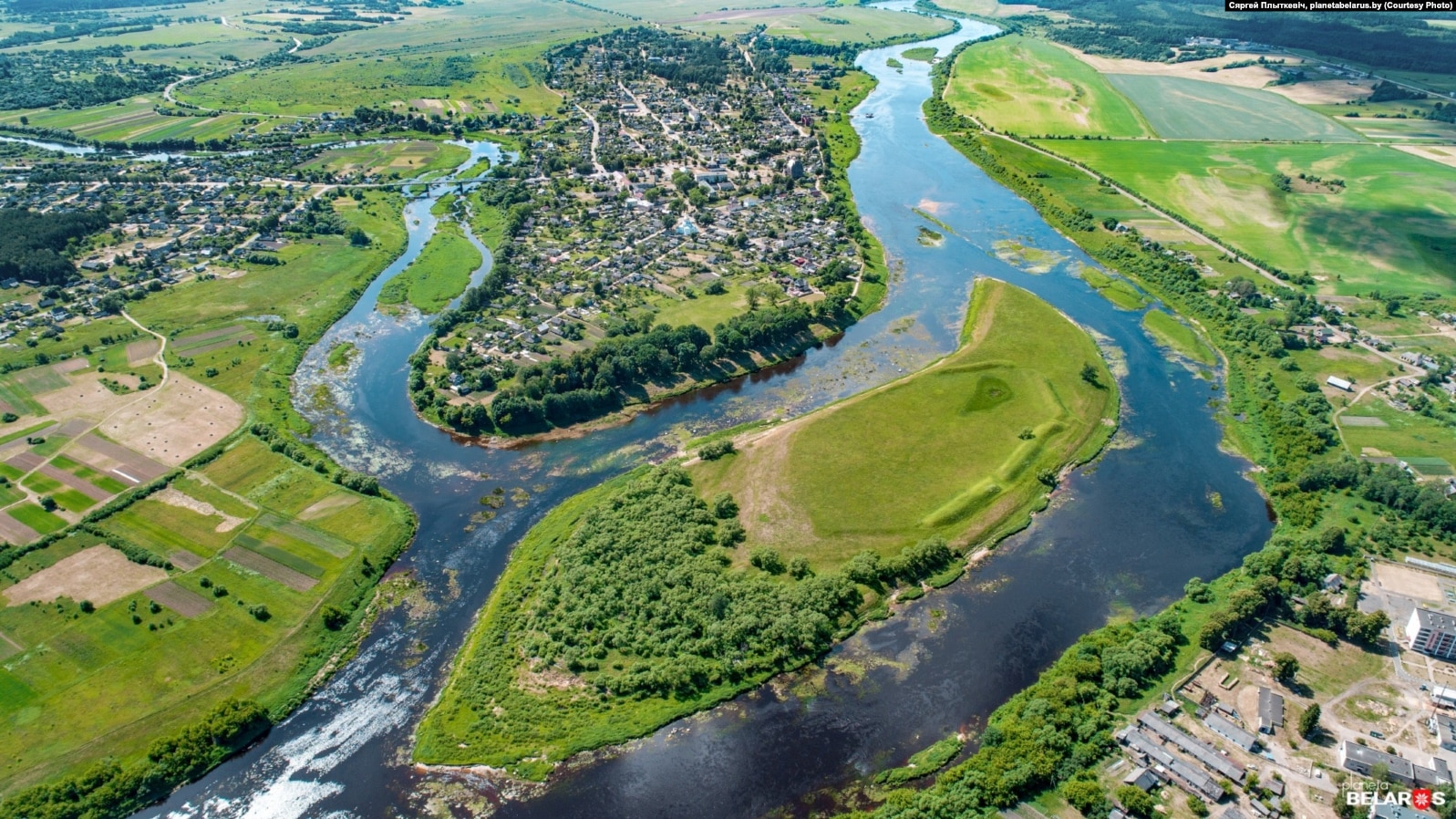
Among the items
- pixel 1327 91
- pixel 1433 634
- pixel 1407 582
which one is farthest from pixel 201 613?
pixel 1327 91

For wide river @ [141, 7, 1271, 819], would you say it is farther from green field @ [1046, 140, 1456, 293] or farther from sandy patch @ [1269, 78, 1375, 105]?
sandy patch @ [1269, 78, 1375, 105]

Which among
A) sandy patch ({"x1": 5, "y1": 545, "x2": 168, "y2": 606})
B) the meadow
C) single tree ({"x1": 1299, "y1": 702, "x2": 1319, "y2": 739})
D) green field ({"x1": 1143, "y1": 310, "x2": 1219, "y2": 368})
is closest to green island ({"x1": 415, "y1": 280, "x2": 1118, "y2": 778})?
the meadow

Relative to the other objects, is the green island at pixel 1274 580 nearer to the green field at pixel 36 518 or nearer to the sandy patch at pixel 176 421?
the green field at pixel 36 518

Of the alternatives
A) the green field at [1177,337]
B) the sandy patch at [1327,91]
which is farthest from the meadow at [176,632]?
the sandy patch at [1327,91]

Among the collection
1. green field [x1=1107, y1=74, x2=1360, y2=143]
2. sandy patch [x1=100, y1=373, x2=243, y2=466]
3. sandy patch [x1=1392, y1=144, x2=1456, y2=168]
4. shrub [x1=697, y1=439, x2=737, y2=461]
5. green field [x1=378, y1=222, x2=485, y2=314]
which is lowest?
shrub [x1=697, y1=439, x2=737, y2=461]

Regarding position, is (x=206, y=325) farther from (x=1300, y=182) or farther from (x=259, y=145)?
(x=1300, y=182)

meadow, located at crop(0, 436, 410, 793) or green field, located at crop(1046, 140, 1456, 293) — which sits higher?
green field, located at crop(1046, 140, 1456, 293)

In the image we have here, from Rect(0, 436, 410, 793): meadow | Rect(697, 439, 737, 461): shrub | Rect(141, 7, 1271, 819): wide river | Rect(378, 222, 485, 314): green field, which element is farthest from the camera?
Rect(378, 222, 485, 314): green field

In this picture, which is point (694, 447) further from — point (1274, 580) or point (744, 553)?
point (1274, 580)
